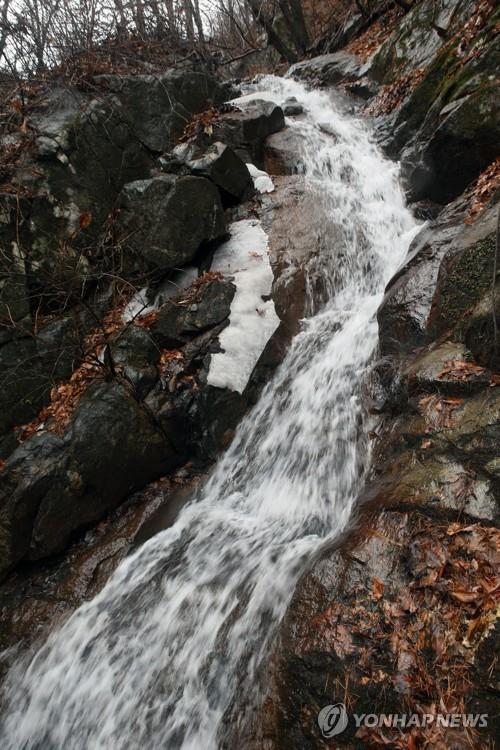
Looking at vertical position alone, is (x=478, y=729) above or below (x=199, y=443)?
below

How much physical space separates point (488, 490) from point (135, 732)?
3326 mm

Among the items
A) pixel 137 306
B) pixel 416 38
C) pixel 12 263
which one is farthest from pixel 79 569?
pixel 416 38

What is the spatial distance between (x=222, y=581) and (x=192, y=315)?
13.0 feet

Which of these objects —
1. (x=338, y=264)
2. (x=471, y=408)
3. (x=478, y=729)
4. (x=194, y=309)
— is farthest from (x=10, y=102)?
(x=478, y=729)

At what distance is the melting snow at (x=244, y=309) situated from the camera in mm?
6000

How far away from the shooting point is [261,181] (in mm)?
8922

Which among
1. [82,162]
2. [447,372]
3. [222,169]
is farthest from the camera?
[222,169]

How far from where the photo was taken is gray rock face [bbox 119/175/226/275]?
22.9ft

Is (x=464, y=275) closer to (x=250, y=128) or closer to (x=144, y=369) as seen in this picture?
(x=144, y=369)

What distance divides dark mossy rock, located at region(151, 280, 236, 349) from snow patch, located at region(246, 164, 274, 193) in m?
3.25

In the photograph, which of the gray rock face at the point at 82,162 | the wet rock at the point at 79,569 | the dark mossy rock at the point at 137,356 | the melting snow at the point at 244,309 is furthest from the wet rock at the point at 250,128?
the wet rock at the point at 79,569

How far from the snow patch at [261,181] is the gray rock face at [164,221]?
1906 mm

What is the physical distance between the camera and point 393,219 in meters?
7.77

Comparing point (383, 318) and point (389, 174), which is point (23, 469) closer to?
point (383, 318)
